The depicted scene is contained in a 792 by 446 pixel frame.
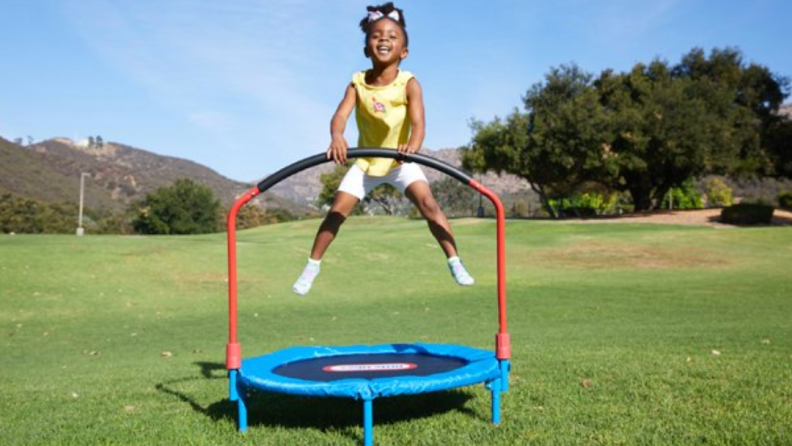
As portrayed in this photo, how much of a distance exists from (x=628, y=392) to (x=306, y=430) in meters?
1.97

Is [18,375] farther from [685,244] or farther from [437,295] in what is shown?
[685,244]

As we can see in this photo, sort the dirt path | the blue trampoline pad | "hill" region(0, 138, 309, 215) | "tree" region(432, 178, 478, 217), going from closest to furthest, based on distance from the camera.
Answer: the blue trampoline pad, the dirt path, "tree" region(432, 178, 478, 217), "hill" region(0, 138, 309, 215)

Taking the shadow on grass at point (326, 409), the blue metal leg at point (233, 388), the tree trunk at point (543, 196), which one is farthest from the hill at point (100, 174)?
the blue metal leg at point (233, 388)

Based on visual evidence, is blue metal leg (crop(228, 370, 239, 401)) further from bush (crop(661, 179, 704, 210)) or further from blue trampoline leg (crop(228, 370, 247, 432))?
bush (crop(661, 179, 704, 210))

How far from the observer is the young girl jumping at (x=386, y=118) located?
423cm

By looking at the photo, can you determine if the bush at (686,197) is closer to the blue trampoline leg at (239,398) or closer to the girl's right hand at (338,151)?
the girl's right hand at (338,151)

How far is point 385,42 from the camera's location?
13.8ft

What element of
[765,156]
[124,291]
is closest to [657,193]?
[765,156]

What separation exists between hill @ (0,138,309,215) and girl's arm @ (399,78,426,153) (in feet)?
208

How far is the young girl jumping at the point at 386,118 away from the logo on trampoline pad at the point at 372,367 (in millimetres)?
530

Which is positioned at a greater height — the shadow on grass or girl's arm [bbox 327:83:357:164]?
girl's arm [bbox 327:83:357:164]

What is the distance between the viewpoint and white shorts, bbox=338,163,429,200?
4.29 m

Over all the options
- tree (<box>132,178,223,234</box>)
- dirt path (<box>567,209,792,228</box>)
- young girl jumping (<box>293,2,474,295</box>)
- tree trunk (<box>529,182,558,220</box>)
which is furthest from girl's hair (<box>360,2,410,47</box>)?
tree (<box>132,178,223,234</box>)

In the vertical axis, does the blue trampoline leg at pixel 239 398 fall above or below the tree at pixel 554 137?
below
